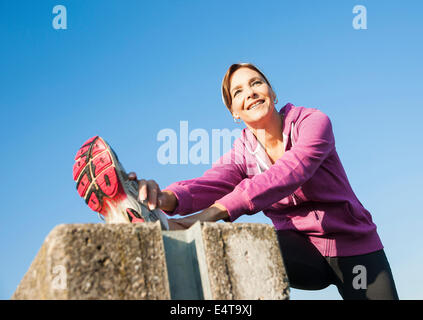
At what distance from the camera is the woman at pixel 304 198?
3070mm

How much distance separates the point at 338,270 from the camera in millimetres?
3227

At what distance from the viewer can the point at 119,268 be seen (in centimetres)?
182

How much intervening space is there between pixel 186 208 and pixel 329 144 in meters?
1.16

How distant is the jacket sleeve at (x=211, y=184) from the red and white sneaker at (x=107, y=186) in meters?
0.31

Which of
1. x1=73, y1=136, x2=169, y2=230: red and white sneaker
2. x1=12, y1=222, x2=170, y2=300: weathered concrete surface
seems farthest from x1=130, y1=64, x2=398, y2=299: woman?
x1=12, y1=222, x2=170, y2=300: weathered concrete surface

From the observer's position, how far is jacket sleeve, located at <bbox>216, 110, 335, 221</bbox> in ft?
8.57

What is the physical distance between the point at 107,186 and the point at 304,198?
1489 mm

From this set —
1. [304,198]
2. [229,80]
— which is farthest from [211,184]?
[229,80]

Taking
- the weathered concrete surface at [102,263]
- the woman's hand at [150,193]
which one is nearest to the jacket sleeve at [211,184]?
the woman's hand at [150,193]

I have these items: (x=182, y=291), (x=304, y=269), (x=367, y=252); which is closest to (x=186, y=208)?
(x=304, y=269)

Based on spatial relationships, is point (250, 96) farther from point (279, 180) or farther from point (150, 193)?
point (150, 193)

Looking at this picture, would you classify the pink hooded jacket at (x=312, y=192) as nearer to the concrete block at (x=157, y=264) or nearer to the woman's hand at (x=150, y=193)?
the woman's hand at (x=150, y=193)
